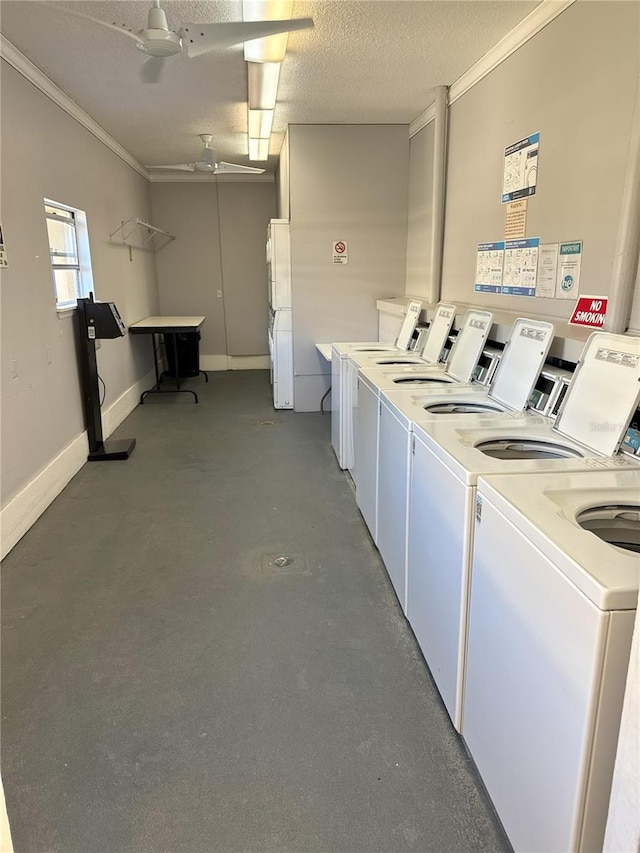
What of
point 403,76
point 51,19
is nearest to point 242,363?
point 403,76

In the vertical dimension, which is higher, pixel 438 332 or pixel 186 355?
pixel 438 332

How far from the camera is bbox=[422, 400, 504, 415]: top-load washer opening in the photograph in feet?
8.13

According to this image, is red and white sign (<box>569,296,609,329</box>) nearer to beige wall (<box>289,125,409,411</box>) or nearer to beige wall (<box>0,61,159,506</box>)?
beige wall (<box>0,61,159,506</box>)

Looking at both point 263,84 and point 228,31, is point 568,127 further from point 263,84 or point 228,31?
point 263,84

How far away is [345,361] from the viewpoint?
3.86 m

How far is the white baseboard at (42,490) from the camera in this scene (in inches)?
119

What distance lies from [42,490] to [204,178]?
224 inches

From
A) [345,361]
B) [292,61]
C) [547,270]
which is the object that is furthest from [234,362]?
[547,270]

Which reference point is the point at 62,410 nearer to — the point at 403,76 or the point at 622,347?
the point at 403,76

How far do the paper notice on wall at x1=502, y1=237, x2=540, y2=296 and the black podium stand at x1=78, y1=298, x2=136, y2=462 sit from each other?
2.82 m

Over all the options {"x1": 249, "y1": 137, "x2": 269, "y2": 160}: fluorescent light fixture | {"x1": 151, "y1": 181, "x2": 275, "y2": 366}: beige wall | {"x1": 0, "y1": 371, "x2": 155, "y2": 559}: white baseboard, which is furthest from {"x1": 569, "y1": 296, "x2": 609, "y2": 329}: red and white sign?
{"x1": 151, "y1": 181, "x2": 275, "y2": 366}: beige wall

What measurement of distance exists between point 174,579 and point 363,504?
45.2 inches

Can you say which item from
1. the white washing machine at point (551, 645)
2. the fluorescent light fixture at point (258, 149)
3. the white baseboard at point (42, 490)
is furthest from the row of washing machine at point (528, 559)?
the fluorescent light fixture at point (258, 149)

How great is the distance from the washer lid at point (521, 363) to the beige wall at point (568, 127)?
262 mm
